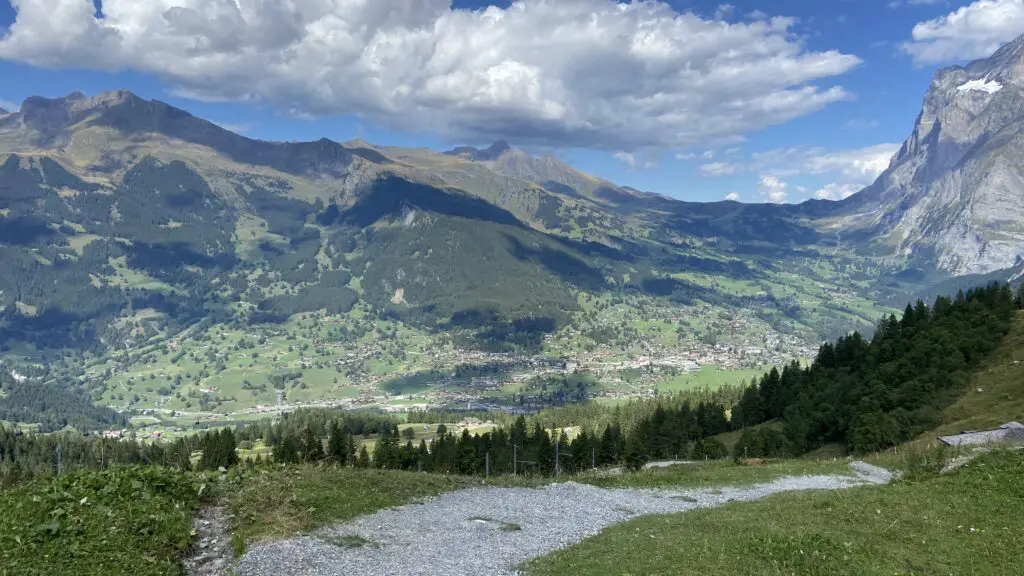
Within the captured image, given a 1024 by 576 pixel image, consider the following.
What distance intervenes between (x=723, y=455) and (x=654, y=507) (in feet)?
185

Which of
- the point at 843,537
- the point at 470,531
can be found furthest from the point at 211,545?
the point at 843,537

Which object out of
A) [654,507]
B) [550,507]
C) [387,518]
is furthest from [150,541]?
[654,507]

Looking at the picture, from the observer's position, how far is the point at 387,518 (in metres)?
26.8

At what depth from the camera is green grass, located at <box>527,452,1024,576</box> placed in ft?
63.2

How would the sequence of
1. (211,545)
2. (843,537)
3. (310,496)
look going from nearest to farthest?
1. (843,537)
2. (211,545)
3. (310,496)

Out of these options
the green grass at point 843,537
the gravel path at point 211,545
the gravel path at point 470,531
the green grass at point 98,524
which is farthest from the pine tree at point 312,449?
the green grass at point 843,537

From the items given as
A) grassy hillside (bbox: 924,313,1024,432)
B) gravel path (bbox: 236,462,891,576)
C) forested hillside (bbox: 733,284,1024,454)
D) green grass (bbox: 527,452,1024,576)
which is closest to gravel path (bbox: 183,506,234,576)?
gravel path (bbox: 236,462,891,576)

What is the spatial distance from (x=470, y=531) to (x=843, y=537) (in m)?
14.4

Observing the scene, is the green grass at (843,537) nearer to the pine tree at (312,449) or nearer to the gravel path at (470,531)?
the gravel path at (470,531)

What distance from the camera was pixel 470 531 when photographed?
26078mm

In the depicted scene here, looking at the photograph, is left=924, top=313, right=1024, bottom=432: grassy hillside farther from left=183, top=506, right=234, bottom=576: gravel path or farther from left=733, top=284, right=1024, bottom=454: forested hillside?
left=183, top=506, right=234, bottom=576: gravel path

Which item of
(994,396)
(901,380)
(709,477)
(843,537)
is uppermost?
(843,537)

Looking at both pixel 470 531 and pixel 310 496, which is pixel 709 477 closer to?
pixel 470 531

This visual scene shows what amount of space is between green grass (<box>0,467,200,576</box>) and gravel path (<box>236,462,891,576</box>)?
319 cm
